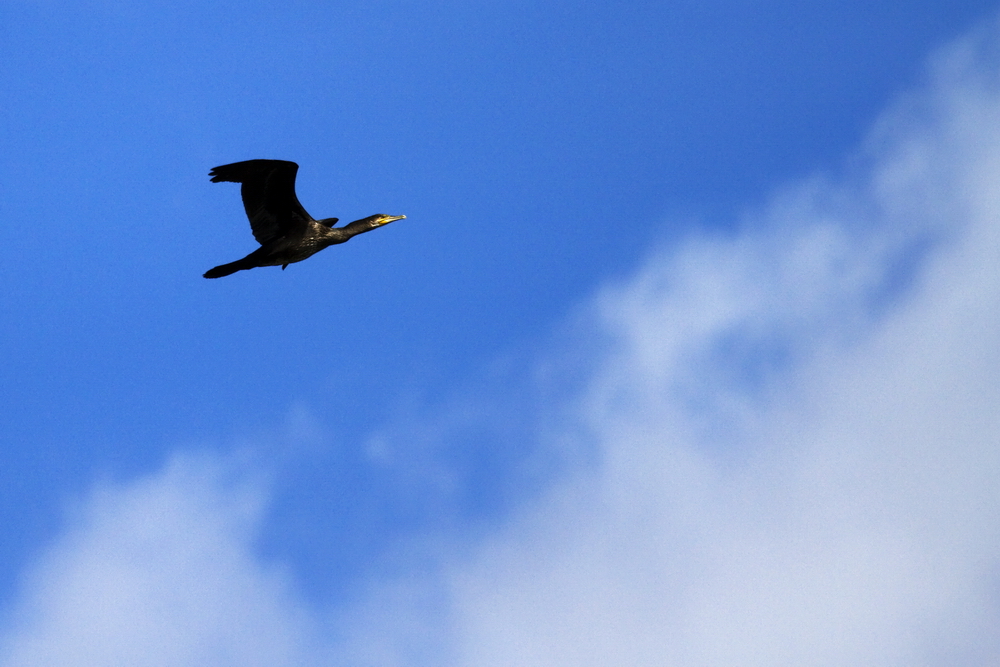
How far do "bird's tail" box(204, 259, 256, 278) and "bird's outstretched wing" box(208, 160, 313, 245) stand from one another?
3.33 feet

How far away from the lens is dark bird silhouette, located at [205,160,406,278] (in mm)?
34375

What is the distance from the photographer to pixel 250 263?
35.0 metres

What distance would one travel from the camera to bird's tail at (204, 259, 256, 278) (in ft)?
112

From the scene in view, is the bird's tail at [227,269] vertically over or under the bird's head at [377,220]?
under

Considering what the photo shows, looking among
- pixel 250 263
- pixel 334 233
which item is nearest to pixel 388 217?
pixel 334 233

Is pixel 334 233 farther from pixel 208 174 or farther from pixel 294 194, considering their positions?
pixel 208 174

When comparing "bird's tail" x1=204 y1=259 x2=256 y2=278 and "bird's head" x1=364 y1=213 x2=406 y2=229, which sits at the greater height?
"bird's head" x1=364 y1=213 x2=406 y2=229

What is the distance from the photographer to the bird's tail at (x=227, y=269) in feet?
112

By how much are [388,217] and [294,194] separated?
3038mm

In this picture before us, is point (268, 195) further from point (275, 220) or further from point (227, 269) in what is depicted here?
point (227, 269)

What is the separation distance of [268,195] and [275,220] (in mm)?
738

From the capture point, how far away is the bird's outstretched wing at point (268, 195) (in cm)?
3425

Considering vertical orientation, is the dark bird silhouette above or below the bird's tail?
above

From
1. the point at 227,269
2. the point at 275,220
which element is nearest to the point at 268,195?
the point at 275,220
